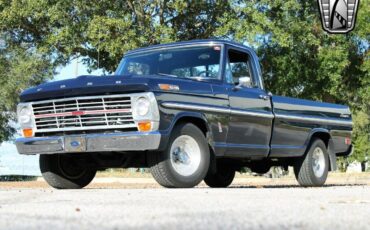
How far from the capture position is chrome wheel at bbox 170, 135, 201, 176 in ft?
30.8

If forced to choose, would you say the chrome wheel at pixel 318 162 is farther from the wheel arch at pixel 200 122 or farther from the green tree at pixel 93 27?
the green tree at pixel 93 27

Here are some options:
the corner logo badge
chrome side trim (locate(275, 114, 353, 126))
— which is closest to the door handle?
chrome side trim (locate(275, 114, 353, 126))

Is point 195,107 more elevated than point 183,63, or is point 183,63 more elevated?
point 183,63

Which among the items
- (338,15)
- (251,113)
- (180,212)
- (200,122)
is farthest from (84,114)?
(338,15)

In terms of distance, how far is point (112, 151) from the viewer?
9312mm

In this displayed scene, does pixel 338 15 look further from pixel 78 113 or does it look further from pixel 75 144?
pixel 75 144

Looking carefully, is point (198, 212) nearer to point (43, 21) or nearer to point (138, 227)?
point (138, 227)

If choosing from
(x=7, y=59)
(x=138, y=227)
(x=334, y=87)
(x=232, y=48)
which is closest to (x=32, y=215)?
(x=138, y=227)

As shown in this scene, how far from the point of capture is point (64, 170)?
1053 centimetres

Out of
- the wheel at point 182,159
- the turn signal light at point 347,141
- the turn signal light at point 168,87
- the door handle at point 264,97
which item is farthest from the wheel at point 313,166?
the turn signal light at point 168,87

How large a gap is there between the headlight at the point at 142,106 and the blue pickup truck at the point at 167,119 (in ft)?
0.04

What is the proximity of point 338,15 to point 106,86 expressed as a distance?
18.9 meters

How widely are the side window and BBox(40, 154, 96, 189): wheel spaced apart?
257cm

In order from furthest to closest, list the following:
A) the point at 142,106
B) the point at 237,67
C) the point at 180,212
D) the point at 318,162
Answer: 1. the point at 318,162
2. the point at 237,67
3. the point at 142,106
4. the point at 180,212
